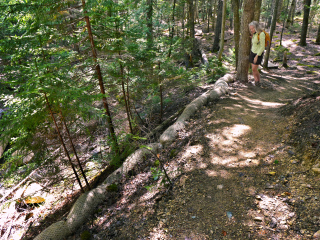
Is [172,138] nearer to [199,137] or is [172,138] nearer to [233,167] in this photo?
[199,137]

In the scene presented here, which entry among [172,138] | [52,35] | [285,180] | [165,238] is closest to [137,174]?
[172,138]

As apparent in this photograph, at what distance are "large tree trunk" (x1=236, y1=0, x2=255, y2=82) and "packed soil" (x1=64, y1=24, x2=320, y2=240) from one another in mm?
2630

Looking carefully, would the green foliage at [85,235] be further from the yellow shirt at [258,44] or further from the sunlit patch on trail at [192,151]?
the yellow shirt at [258,44]

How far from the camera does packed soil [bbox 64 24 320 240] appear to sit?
119 inches

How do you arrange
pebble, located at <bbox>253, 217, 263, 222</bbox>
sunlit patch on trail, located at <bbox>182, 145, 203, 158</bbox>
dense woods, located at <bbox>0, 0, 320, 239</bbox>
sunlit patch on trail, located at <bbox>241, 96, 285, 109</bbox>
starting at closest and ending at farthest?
pebble, located at <bbox>253, 217, 263, 222</bbox> < dense woods, located at <bbox>0, 0, 320, 239</bbox> < sunlit patch on trail, located at <bbox>182, 145, 203, 158</bbox> < sunlit patch on trail, located at <bbox>241, 96, 285, 109</bbox>

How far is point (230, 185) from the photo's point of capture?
382 cm

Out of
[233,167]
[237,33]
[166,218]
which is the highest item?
[237,33]

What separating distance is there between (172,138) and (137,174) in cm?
→ 150

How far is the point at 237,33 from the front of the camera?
10.8 meters

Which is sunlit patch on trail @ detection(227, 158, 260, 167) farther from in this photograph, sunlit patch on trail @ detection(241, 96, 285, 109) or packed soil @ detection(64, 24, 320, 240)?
sunlit patch on trail @ detection(241, 96, 285, 109)

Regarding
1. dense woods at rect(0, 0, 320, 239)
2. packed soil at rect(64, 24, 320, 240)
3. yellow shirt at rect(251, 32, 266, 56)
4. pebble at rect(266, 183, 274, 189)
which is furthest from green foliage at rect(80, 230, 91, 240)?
yellow shirt at rect(251, 32, 266, 56)

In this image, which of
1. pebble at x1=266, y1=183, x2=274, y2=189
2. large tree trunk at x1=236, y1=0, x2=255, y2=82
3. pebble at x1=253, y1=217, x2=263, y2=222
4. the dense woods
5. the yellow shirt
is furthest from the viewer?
large tree trunk at x1=236, y1=0, x2=255, y2=82

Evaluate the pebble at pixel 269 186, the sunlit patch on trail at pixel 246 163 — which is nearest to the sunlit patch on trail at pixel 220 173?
the sunlit patch on trail at pixel 246 163

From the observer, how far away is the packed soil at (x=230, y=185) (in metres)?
3.03
